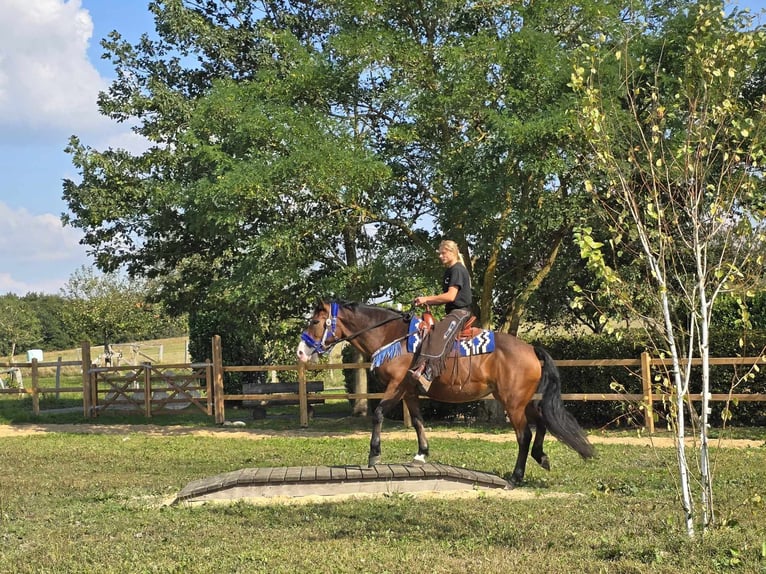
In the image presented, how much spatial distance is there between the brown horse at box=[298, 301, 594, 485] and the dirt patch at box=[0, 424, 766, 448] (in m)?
4.03

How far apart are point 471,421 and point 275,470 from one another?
8816 mm

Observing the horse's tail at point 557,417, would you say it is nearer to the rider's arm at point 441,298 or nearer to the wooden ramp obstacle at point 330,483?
the wooden ramp obstacle at point 330,483

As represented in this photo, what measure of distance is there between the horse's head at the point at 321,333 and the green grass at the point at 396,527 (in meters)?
2.20

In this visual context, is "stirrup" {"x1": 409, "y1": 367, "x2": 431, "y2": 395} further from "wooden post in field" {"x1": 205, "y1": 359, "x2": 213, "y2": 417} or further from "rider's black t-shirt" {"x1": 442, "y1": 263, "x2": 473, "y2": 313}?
"wooden post in field" {"x1": 205, "y1": 359, "x2": 213, "y2": 417}

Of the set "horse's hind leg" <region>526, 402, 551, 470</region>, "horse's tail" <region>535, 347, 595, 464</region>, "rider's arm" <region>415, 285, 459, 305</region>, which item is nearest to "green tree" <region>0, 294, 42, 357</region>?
"rider's arm" <region>415, 285, 459, 305</region>

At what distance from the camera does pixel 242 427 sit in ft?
57.1

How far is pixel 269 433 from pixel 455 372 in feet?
24.1

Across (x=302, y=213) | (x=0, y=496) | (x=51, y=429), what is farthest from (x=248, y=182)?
(x=51, y=429)

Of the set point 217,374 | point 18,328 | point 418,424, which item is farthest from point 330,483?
point 18,328

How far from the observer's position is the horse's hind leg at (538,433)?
9336mm

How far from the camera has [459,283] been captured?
9.23 m

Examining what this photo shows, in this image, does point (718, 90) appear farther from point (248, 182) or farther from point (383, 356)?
point (248, 182)

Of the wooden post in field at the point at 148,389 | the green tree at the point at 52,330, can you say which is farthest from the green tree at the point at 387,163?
the green tree at the point at 52,330

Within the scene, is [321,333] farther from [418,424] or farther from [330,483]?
[330,483]
